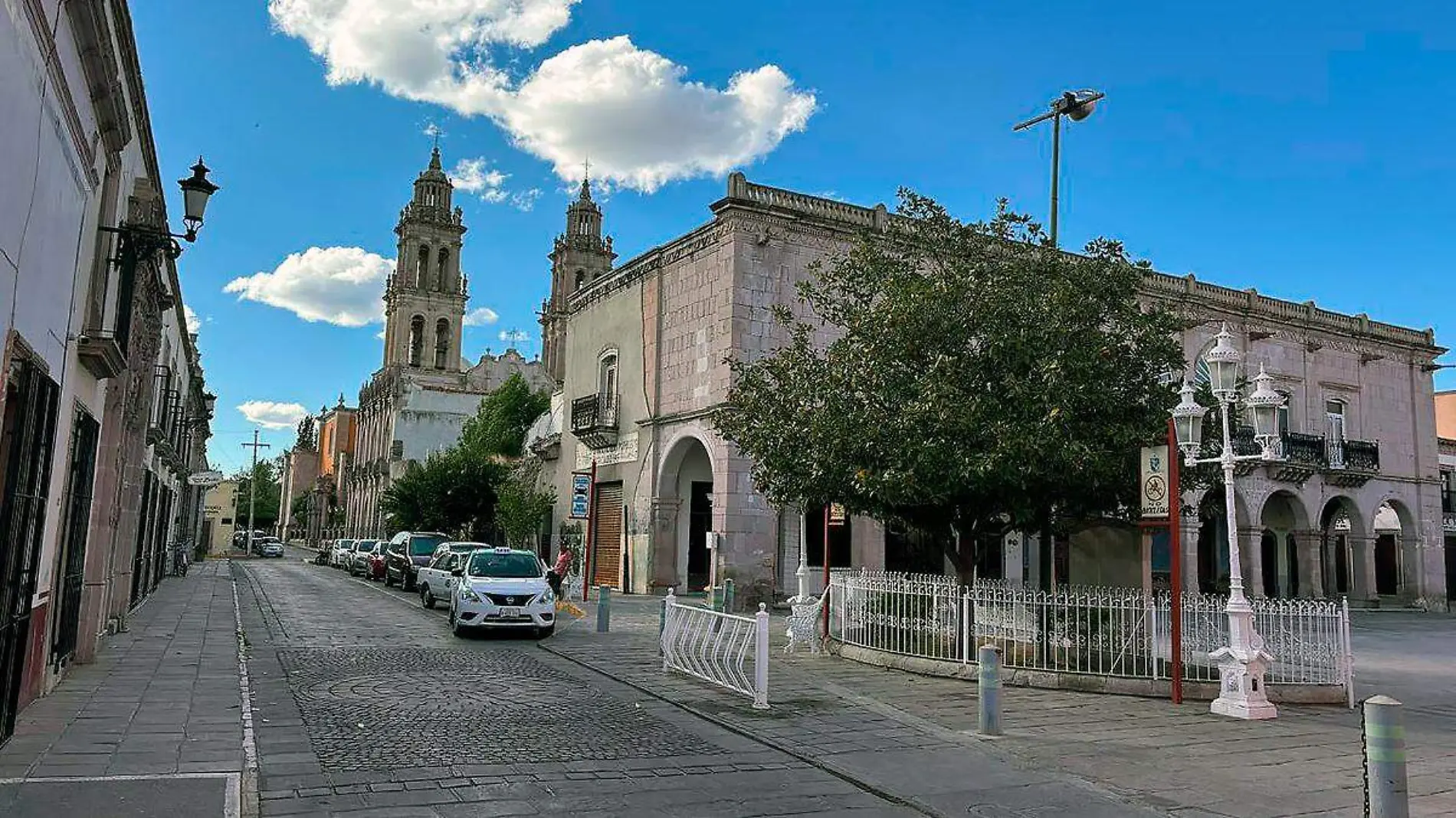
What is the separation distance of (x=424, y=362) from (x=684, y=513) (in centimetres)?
4395

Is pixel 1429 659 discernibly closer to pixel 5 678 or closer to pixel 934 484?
pixel 934 484

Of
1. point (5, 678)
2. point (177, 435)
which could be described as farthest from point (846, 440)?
point (177, 435)

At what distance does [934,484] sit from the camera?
40.6 ft

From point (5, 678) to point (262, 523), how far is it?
381ft

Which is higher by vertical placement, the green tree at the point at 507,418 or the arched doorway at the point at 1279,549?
the green tree at the point at 507,418

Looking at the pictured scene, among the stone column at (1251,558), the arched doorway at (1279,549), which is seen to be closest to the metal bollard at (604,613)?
the stone column at (1251,558)

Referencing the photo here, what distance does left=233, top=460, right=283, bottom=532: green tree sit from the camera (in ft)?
342

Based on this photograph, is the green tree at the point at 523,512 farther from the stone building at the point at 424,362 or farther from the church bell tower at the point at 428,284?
the church bell tower at the point at 428,284

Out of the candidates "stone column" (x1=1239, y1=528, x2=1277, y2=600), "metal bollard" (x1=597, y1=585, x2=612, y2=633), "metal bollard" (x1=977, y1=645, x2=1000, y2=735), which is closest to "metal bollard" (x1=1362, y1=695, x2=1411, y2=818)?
"metal bollard" (x1=977, y1=645, x2=1000, y2=735)

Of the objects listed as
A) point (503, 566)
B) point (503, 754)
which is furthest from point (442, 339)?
point (503, 754)

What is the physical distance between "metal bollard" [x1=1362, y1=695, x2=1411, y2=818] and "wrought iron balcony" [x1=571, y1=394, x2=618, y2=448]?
80.8 ft

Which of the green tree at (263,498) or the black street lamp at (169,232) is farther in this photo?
the green tree at (263,498)

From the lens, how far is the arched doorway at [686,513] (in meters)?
26.8

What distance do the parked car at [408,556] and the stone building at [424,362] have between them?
30850mm
